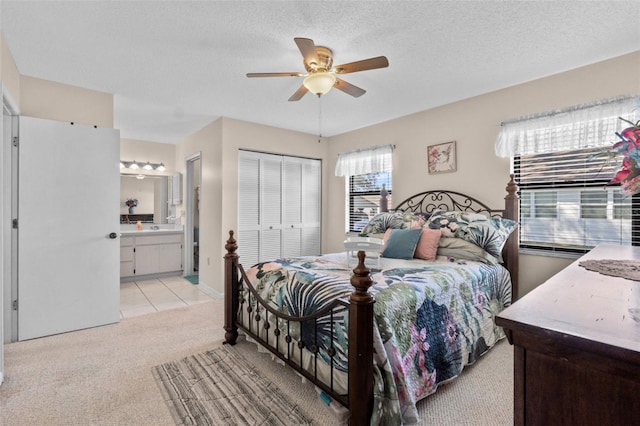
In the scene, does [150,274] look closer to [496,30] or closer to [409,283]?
[409,283]

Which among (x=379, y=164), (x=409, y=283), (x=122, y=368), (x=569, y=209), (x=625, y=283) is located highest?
(x=379, y=164)

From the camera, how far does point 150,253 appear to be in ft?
16.1

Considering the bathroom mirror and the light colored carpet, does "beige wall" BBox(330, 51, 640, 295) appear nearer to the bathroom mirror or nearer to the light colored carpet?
the light colored carpet

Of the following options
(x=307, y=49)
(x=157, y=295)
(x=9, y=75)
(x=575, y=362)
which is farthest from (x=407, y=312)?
(x=157, y=295)

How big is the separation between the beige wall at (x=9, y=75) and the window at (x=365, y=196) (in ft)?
13.0

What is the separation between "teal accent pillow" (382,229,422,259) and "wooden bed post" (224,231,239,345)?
141 centimetres

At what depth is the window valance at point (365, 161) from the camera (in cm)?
430

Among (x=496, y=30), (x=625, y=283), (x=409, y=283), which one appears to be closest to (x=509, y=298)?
(x=409, y=283)

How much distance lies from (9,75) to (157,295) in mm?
2816

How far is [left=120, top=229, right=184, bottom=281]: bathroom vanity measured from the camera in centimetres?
471

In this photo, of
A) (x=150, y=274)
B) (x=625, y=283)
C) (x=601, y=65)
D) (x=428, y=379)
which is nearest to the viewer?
(x=625, y=283)

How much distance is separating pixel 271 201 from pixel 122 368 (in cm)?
283

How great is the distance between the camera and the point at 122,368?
2250 mm

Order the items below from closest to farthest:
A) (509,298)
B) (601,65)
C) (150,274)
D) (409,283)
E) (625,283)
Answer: (625,283) < (409,283) < (601,65) < (509,298) < (150,274)
